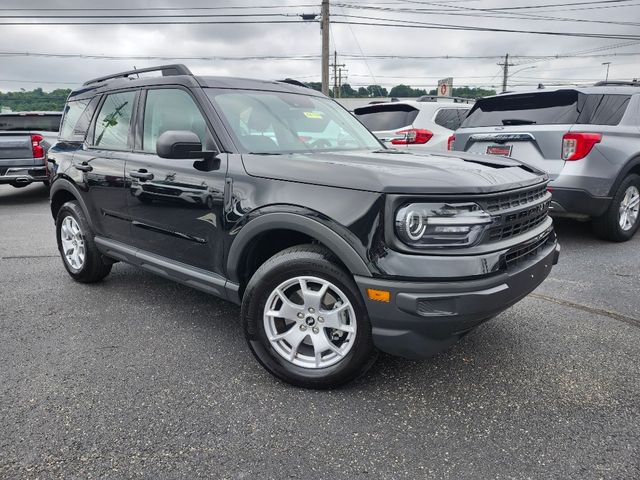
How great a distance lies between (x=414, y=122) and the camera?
7.78 m

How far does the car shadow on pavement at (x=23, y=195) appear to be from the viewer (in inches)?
398

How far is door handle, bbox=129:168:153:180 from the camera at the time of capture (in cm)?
330

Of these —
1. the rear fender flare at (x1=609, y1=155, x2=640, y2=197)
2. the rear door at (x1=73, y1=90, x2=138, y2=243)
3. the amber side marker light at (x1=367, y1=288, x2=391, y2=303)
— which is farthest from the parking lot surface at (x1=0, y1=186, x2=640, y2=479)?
the rear fender flare at (x1=609, y1=155, x2=640, y2=197)

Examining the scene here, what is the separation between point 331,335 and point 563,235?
15.4 feet

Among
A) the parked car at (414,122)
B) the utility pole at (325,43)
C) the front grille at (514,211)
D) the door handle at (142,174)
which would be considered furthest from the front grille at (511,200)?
the utility pole at (325,43)

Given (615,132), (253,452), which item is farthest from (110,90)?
(615,132)

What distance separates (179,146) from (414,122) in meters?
5.73

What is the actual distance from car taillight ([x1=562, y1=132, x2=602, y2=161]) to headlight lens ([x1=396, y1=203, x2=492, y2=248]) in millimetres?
Answer: 3490

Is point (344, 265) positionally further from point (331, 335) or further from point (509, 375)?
point (509, 375)

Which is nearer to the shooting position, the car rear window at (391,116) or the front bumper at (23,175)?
the car rear window at (391,116)

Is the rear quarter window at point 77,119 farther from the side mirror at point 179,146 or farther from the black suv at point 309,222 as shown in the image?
the side mirror at point 179,146

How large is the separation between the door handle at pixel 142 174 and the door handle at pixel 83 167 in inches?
28.9

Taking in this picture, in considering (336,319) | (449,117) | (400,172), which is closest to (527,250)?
(400,172)

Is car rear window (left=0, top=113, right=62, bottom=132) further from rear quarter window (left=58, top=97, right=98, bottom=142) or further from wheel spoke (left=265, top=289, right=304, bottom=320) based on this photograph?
wheel spoke (left=265, top=289, right=304, bottom=320)
